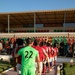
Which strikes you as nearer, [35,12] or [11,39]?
[11,39]

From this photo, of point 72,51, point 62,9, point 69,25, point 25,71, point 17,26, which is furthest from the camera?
point 17,26

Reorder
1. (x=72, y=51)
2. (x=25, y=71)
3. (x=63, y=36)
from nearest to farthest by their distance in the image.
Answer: (x=25, y=71), (x=72, y=51), (x=63, y=36)

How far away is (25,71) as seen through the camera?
21.7ft

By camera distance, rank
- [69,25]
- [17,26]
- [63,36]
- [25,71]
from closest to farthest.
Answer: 1. [25,71]
2. [63,36]
3. [69,25]
4. [17,26]

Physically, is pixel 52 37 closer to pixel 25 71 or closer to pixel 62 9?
pixel 62 9

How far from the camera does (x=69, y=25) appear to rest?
3828 centimetres

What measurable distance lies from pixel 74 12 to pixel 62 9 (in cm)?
173

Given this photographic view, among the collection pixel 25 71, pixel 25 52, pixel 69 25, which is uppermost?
pixel 69 25

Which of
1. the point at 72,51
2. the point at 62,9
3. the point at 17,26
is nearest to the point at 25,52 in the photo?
the point at 72,51

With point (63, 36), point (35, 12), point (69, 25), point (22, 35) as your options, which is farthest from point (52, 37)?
point (69, 25)

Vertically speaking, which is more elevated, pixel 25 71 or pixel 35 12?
pixel 35 12

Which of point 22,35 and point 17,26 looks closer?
point 22,35

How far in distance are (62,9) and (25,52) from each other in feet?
69.5

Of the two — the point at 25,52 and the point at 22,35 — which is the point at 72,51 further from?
the point at 25,52
